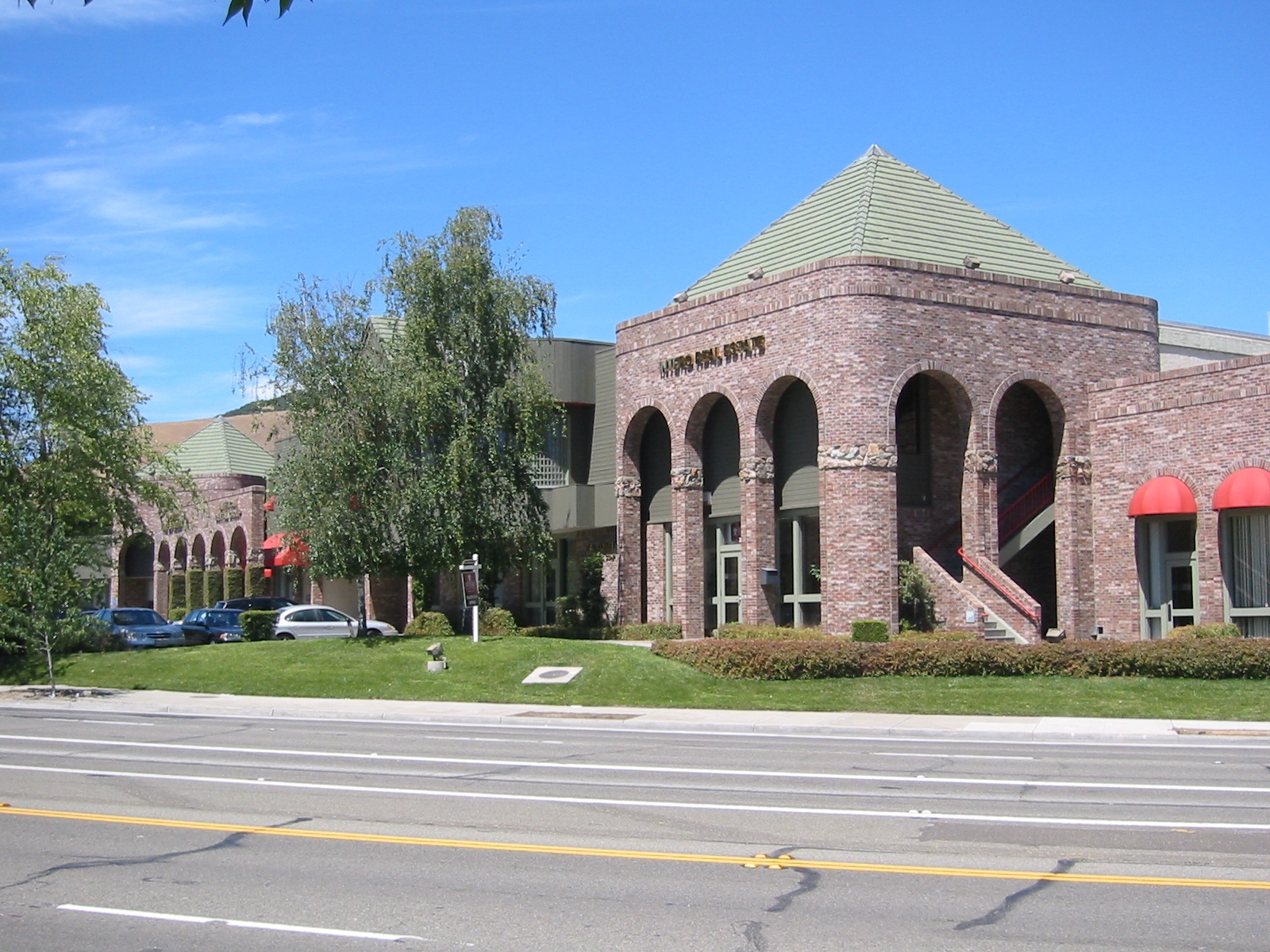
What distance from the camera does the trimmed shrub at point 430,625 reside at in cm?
3847

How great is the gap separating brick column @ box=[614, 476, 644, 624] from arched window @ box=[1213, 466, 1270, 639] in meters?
15.9

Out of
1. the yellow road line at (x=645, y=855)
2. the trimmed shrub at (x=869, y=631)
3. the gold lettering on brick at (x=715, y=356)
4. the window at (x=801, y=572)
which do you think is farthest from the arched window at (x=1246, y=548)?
the yellow road line at (x=645, y=855)

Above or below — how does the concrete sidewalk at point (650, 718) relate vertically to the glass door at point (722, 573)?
below

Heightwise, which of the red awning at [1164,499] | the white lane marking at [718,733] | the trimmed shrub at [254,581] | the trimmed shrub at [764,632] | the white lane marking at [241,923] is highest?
the red awning at [1164,499]

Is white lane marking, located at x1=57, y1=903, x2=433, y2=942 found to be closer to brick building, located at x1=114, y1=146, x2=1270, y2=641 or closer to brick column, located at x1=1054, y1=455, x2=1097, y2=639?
brick building, located at x1=114, y1=146, x2=1270, y2=641

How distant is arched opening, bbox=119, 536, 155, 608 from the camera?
223 feet

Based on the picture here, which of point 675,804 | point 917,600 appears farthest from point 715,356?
point 675,804

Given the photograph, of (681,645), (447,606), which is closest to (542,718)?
(681,645)

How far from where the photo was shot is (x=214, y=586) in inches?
2243

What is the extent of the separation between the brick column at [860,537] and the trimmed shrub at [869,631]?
988 millimetres

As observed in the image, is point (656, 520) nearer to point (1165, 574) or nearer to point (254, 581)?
point (1165, 574)

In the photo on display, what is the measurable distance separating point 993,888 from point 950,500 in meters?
26.6

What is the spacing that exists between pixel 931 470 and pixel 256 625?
783 inches

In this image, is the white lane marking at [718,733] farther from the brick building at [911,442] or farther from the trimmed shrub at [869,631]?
the brick building at [911,442]
